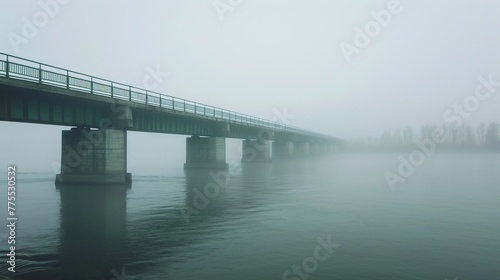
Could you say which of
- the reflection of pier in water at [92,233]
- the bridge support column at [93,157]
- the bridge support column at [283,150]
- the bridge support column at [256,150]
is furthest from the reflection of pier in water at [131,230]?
the bridge support column at [283,150]

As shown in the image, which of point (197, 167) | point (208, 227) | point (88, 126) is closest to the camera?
point (208, 227)

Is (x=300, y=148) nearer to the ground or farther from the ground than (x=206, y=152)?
farther from the ground

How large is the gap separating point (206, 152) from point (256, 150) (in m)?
29.4

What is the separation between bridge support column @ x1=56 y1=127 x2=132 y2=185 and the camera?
119 ft

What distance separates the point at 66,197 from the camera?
28.6m

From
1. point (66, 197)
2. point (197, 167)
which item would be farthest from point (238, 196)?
point (197, 167)

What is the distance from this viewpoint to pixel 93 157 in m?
36.4

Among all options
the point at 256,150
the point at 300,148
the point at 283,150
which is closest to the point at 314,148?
the point at 300,148

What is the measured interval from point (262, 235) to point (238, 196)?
1343cm

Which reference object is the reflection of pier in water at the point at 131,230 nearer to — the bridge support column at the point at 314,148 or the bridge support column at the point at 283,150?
the bridge support column at the point at 283,150

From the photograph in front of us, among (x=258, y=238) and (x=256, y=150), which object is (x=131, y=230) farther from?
(x=256, y=150)

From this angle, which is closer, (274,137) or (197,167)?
(197,167)

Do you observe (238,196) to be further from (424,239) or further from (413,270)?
(413,270)

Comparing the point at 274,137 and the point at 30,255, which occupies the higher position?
the point at 274,137
